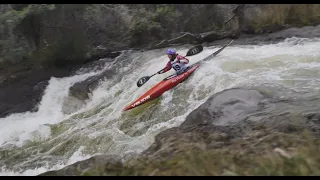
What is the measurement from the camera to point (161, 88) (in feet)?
26.7

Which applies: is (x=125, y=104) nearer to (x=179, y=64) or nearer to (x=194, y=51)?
(x=179, y=64)

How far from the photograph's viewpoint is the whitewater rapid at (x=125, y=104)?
21.5 feet

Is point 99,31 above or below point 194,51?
above

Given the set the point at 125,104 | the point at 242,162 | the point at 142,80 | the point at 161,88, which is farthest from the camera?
the point at 142,80

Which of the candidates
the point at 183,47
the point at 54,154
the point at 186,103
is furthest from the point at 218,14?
the point at 54,154

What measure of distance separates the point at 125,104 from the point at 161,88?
0.90 metres

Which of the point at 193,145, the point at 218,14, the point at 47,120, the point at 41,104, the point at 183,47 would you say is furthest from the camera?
the point at 218,14

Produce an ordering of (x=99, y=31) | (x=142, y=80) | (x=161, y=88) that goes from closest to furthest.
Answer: (x=161, y=88) → (x=142, y=80) → (x=99, y=31)

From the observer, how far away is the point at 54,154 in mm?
6711

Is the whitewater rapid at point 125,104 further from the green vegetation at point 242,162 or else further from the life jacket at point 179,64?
the green vegetation at point 242,162

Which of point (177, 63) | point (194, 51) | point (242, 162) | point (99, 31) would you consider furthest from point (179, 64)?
point (242, 162)

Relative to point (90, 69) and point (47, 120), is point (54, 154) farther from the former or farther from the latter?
point (90, 69)
